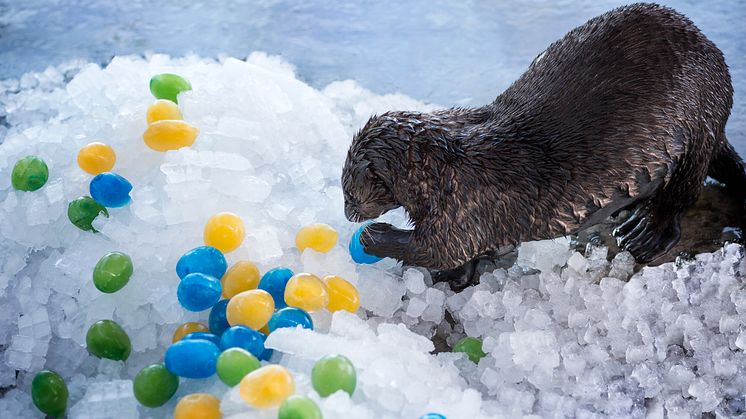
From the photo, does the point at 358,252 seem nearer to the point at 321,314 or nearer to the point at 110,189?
the point at 321,314

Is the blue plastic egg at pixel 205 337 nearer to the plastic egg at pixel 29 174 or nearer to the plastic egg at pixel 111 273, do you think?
the plastic egg at pixel 111 273

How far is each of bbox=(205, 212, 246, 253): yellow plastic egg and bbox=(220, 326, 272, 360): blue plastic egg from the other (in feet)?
0.65

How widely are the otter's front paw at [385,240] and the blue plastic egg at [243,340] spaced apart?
254 millimetres

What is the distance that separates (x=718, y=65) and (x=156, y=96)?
1.07m

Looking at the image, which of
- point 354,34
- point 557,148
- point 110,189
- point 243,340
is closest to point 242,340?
point 243,340

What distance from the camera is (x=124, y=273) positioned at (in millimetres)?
1281

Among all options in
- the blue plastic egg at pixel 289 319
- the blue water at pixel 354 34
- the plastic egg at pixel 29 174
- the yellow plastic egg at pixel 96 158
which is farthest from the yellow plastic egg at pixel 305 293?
the blue water at pixel 354 34

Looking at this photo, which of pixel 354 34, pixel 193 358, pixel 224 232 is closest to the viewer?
pixel 193 358

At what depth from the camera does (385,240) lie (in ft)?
4.25

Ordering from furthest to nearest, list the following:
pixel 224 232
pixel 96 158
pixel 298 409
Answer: pixel 96 158, pixel 224 232, pixel 298 409

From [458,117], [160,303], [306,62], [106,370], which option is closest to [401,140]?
[458,117]

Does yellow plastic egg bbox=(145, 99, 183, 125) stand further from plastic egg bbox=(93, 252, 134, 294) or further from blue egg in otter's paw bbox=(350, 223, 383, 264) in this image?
blue egg in otter's paw bbox=(350, 223, 383, 264)

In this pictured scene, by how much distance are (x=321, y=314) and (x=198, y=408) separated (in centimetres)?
28

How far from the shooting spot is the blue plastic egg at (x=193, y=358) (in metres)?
1.10
